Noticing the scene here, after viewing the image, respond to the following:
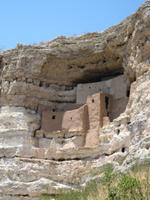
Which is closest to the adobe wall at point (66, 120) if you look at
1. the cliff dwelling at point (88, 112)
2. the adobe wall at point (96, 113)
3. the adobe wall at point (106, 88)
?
the cliff dwelling at point (88, 112)

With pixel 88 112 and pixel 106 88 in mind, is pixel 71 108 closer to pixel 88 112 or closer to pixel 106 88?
pixel 88 112

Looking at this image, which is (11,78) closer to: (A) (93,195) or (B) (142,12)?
(B) (142,12)

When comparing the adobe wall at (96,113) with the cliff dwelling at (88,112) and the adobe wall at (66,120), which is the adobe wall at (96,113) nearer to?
the cliff dwelling at (88,112)

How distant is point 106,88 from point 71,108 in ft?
5.69

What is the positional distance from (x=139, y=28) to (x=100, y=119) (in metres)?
3.83

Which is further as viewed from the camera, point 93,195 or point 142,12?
point 142,12

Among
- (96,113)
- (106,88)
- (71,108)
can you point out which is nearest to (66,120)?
(71,108)

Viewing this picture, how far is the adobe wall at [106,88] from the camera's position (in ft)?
64.4

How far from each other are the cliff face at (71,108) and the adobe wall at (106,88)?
0.04 metres

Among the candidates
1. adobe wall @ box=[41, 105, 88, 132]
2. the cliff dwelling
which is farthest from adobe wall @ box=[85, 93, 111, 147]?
adobe wall @ box=[41, 105, 88, 132]

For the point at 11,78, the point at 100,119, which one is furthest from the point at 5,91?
the point at 100,119

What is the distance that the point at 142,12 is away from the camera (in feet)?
57.2

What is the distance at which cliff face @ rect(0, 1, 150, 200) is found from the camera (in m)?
16.6

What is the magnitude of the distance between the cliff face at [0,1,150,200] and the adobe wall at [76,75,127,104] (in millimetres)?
43
